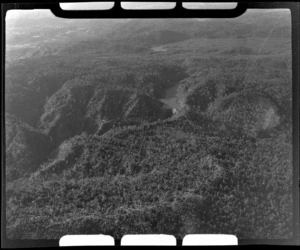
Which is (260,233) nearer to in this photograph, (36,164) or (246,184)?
(246,184)

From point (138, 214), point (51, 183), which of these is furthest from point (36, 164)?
point (138, 214)

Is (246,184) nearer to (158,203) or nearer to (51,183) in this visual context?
(158,203)

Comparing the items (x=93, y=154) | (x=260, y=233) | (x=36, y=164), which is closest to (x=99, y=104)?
(x=93, y=154)

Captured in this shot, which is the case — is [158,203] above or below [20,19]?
below

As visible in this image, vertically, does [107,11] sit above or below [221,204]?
above

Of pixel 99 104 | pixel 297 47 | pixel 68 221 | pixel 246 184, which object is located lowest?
pixel 68 221

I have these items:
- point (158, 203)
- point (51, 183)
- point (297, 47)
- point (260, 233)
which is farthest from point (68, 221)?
point (297, 47)
